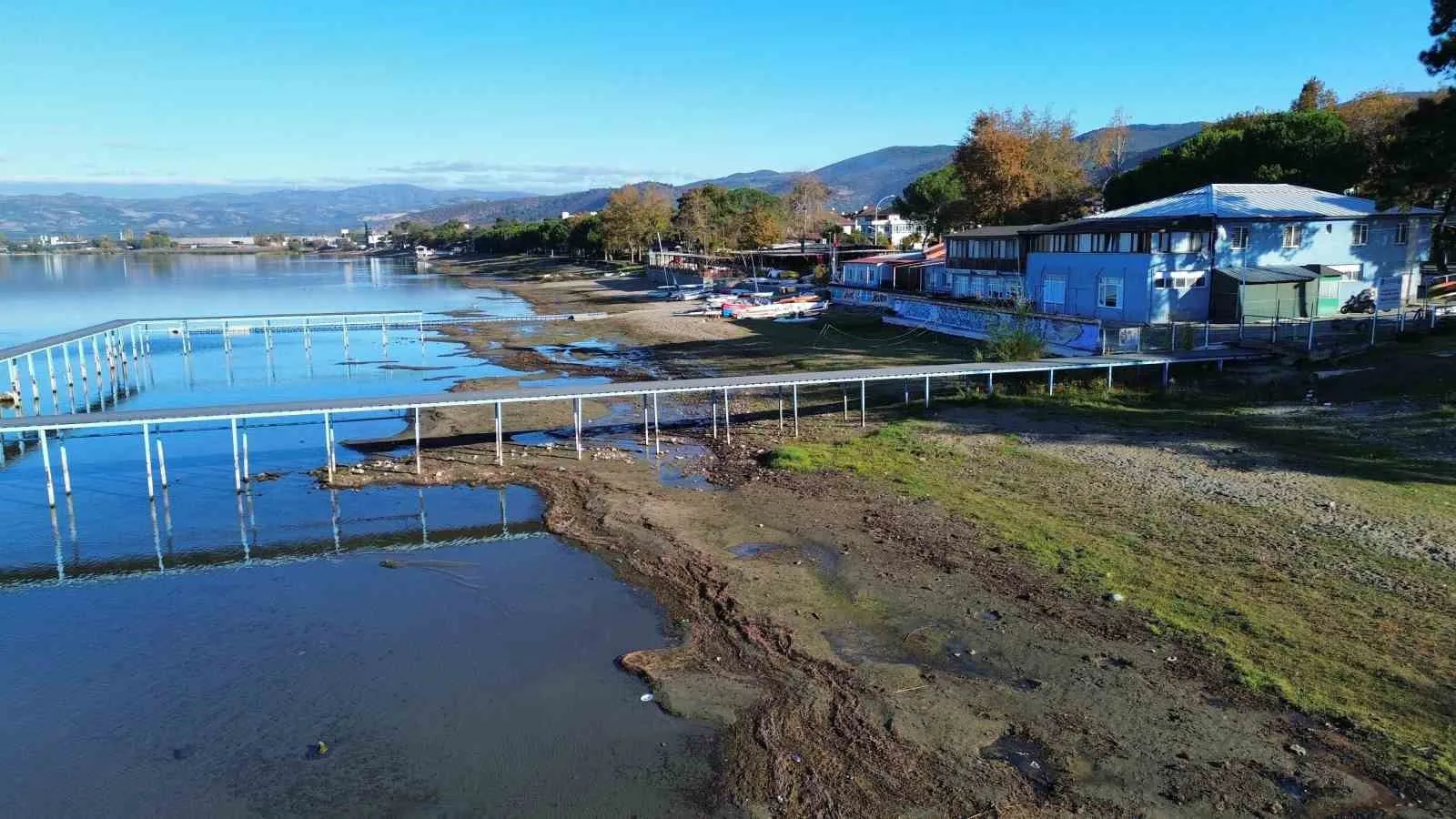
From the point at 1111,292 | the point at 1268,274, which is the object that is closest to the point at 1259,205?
the point at 1268,274

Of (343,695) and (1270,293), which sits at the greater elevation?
(1270,293)

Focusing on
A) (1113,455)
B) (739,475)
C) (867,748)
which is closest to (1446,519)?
(1113,455)

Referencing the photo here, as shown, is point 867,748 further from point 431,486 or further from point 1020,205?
point 1020,205

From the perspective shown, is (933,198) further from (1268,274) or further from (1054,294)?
(1268,274)

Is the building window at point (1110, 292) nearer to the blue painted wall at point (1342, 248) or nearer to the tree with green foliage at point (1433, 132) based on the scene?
the blue painted wall at point (1342, 248)

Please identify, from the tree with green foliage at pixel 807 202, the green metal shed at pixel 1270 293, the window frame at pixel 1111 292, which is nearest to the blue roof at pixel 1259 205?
the green metal shed at pixel 1270 293
